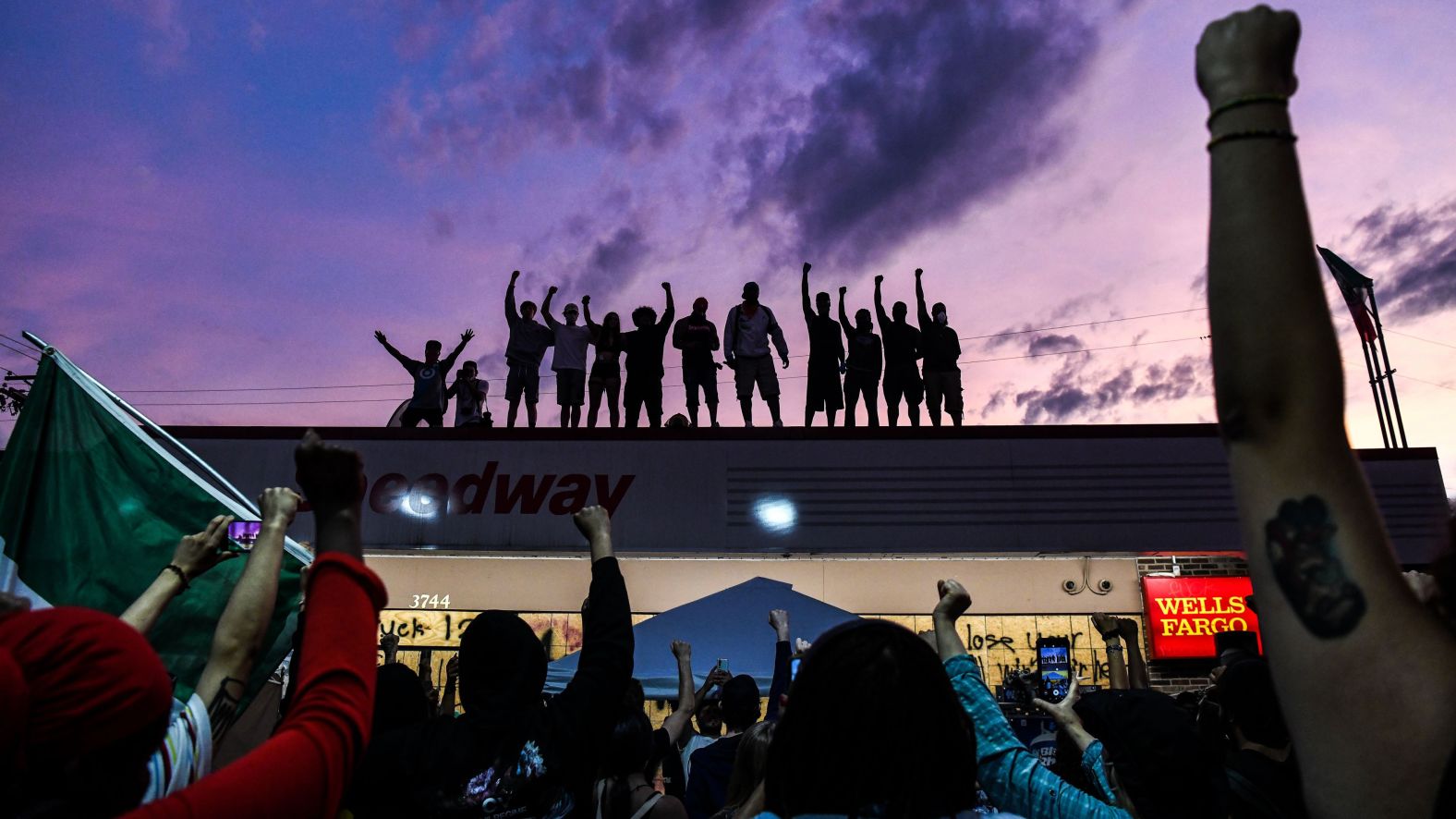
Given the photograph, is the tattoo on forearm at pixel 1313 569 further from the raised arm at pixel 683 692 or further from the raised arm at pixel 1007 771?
the raised arm at pixel 683 692

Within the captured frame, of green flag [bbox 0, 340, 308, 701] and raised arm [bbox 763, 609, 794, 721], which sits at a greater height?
green flag [bbox 0, 340, 308, 701]

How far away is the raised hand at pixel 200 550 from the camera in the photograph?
2.67m

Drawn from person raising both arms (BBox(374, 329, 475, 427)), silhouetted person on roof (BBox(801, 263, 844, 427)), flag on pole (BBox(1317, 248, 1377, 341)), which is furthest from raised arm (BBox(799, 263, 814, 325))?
flag on pole (BBox(1317, 248, 1377, 341))

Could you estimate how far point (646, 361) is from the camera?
44.3 ft

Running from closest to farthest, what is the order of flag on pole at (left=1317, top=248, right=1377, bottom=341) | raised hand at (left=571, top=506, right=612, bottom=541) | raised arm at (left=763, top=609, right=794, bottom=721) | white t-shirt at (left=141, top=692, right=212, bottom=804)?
1. white t-shirt at (left=141, top=692, right=212, bottom=804)
2. raised hand at (left=571, top=506, right=612, bottom=541)
3. raised arm at (left=763, top=609, right=794, bottom=721)
4. flag on pole at (left=1317, top=248, right=1377, bottom=341)

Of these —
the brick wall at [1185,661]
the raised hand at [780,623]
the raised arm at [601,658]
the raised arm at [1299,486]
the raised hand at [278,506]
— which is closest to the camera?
the raised arm at [1299,486]

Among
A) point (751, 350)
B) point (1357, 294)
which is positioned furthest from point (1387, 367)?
point (751, 350)

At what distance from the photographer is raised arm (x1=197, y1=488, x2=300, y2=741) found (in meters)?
2.32

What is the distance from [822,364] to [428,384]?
587 centimetres

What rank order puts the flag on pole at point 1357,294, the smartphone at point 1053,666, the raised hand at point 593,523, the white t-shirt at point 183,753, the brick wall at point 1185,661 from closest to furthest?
the white t-shirt at point 183,753, the raised hand at point 593,523, the smartphone at point 1053,666, the brick wall at point 1185,661, the flag on pole at point 1357,294

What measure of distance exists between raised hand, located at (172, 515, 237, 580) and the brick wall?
13.1 m

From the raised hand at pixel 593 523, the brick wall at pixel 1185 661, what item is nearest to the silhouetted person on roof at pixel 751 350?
the brick wall at pixel 1185 661

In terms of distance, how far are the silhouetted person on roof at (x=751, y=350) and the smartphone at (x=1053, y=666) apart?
485 cm

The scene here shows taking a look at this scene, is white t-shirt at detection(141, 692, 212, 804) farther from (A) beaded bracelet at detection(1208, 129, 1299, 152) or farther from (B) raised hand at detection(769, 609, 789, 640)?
(B) raised hand at detection(769, 609, 789, 640)
